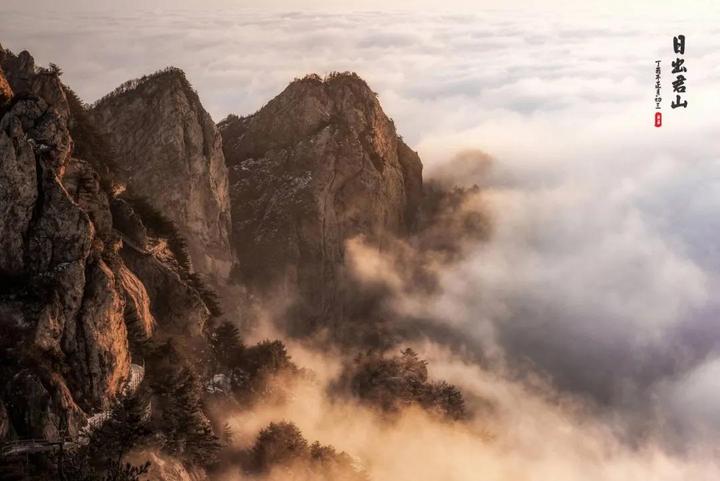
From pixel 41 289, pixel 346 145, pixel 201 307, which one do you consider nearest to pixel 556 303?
pixel 346 145

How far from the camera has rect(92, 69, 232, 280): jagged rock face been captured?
6956 centimetres

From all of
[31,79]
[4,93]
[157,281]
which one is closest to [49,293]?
[157,281]

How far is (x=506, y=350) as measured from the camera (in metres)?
118

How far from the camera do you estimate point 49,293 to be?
3756 cm

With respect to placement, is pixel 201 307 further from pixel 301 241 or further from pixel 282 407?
pixel 301 241

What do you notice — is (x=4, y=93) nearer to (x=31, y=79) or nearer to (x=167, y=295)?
(x=31, y=79)

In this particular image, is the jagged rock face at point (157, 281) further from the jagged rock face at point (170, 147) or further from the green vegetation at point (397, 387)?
the green vegetation at point (397, 387)

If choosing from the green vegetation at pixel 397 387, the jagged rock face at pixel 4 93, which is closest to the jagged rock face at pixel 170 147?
the green vegetation at pixel 397 387

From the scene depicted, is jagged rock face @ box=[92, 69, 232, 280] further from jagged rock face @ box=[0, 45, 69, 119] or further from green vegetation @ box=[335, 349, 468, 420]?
green vegetation @ box=[335, 349, 468, 420]

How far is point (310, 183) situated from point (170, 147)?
20649 mm

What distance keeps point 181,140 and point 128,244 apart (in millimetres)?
23332

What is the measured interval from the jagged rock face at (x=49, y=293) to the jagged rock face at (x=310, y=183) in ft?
136

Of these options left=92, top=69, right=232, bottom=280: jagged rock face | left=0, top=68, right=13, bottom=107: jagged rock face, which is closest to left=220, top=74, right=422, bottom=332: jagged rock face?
left=92, top=69, right=232, bottom=280: jagged rock face

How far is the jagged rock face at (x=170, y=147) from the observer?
228ft
